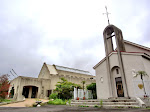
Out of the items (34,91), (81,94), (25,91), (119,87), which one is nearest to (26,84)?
(34,91)

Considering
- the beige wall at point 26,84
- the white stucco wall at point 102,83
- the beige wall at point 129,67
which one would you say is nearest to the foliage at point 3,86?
the beige wall at point 26,84

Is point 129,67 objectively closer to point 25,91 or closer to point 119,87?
point 119,87

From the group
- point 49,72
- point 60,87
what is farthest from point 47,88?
point 60,87

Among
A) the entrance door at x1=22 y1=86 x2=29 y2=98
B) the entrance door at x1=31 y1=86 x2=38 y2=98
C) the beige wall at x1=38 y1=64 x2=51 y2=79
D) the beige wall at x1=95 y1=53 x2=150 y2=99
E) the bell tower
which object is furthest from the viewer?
the beige wall at x1=38 y1=64 x2=51 y2=79

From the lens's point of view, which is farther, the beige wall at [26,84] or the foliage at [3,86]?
the beige wall at [26,84]

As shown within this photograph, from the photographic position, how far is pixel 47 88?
82.5 ft

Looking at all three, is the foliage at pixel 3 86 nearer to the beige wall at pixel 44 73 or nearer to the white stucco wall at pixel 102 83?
the beige wall at pixel 44 73

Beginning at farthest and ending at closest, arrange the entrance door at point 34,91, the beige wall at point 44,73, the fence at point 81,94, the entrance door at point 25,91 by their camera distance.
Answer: the beige wall at point 44,73 → the entrance door at point 25,91 → the entrance door at point 34,91 → the fence at point 81,94

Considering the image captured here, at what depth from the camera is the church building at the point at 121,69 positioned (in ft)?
39.4

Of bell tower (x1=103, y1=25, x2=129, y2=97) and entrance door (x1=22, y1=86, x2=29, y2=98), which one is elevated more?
bell tower (x1=103, y1=25, x2=129, y2=97)

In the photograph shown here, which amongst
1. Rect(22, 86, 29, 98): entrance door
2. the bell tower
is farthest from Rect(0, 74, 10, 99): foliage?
the bell tower

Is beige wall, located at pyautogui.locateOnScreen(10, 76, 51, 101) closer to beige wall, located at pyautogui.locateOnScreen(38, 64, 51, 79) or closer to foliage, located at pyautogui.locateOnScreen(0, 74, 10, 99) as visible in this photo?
beige wall, located at pyautogui.locateOnScreen(38, 64, 51, 79)

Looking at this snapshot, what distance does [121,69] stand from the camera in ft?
43.3

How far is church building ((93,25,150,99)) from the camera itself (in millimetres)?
12006
